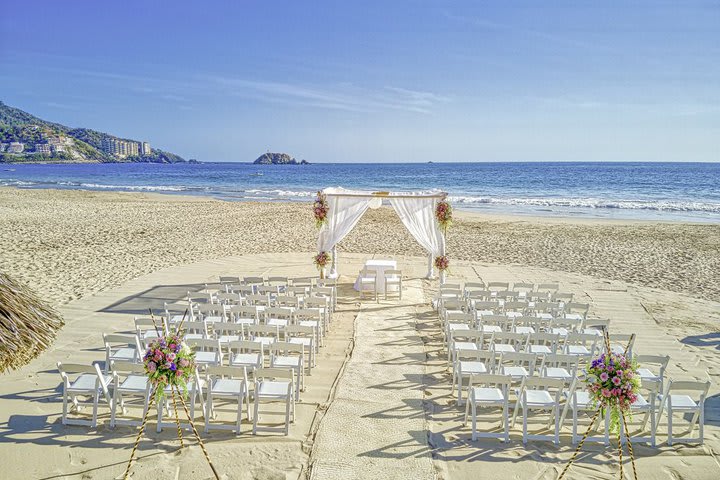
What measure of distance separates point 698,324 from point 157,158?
181m

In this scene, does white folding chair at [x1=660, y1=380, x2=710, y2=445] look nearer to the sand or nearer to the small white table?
the sand

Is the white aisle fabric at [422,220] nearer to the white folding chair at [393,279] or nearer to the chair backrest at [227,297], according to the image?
the white folding chair at [393,279]

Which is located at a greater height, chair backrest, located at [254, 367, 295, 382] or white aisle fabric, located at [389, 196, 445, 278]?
→ white aisle fabric, located at [389, 196, 445, 278]

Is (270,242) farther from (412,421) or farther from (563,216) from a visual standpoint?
(563,216)

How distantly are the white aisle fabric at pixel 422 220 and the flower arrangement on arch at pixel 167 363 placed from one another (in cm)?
841

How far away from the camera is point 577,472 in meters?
4.96

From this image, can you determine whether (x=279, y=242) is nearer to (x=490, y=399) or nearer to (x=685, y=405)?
(x=490, y=399)

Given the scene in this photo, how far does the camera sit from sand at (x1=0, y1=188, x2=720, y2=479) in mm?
5062

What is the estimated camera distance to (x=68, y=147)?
13612cm

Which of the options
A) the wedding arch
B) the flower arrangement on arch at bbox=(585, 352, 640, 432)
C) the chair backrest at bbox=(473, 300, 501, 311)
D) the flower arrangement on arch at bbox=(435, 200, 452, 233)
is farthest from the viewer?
the wedding arch

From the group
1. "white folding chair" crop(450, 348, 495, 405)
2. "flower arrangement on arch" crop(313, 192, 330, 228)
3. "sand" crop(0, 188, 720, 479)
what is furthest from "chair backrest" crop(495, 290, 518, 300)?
"flower arrangement on arch" crop(313, 192, 330, 228)

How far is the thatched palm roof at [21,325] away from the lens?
6484mm

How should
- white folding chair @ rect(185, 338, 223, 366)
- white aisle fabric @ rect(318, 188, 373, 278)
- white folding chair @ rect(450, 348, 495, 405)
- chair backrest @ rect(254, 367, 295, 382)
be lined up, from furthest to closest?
white aisle fabric @ rect(318, 188, 373, 278), white folding chair @ rect(185, 338, 223, 366), white folding chair @ rect(450, 348, 495, 405), chair backrest @ rect(254, 367, 295, 382)

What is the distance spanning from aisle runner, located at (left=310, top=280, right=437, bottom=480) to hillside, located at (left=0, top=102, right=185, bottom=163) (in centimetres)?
14099
